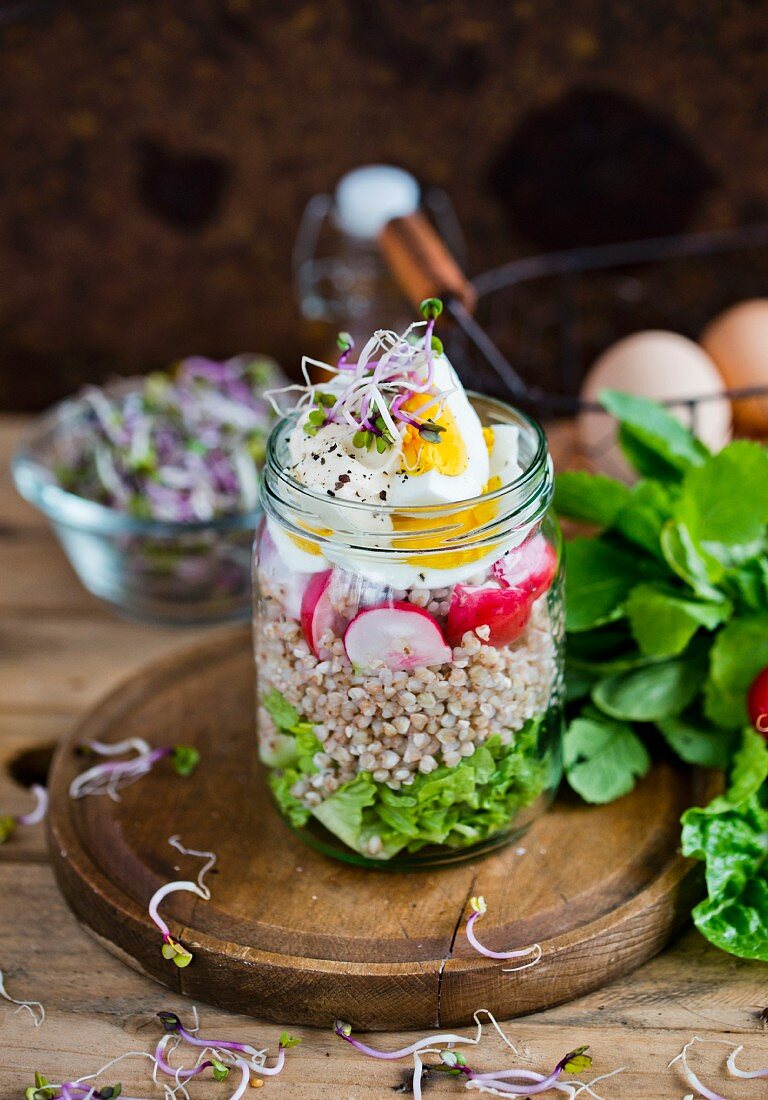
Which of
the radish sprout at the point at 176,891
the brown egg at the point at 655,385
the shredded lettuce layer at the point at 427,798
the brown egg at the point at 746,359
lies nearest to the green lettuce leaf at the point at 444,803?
the shredded lettuce layer at the point at 427,798

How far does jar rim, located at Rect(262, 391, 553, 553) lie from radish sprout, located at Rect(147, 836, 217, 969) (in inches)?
11.8

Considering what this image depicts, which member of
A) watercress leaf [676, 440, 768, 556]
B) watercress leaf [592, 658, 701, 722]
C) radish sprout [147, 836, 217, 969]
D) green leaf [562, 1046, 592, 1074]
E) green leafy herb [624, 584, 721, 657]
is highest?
watercress leaf [676, 440, 768, 556]

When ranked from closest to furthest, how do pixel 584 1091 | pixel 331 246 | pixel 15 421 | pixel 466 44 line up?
pixel 584 1091 → pixel 466 44 → pixel 331 246 → pixel 15 421

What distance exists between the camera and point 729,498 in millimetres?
1009

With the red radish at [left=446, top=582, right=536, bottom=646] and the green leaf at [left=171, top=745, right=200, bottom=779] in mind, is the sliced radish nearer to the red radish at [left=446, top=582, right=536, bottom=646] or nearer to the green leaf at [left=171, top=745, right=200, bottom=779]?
the red radish at [left=446, top=582, right=536, bottom=646]

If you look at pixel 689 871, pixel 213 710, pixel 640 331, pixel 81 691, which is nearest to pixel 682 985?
pixel 689 871

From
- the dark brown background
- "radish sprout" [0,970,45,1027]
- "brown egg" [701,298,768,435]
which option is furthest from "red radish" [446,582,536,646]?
the dark brown background

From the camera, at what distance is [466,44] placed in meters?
1.61

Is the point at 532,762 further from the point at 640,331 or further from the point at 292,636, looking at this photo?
the point at 640,331

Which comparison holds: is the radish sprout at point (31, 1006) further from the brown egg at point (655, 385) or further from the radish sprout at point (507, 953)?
the brown egg at point (655, 385)

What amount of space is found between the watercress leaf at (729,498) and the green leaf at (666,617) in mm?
60

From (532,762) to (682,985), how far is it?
206 millimetres

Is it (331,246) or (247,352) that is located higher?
(331,246)

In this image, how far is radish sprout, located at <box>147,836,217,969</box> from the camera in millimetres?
871
